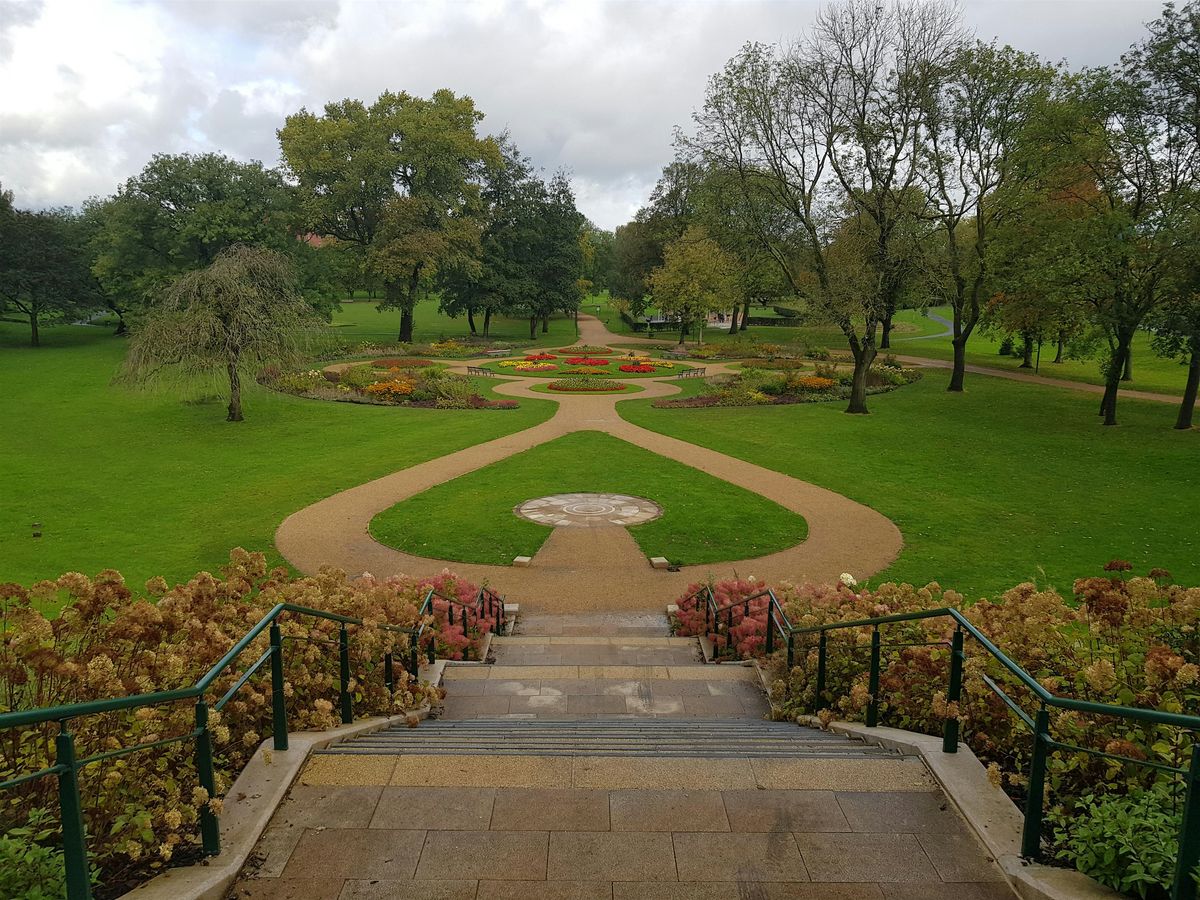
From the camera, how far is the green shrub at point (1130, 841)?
324cm

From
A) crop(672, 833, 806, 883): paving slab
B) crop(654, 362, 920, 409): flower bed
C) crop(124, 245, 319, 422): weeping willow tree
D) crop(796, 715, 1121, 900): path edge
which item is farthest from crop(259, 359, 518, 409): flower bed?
crop(672, 833, 806, 883): paving slab

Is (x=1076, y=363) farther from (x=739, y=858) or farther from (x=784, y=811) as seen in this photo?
(x=739, y=858)

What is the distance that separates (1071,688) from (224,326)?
23.8 metres

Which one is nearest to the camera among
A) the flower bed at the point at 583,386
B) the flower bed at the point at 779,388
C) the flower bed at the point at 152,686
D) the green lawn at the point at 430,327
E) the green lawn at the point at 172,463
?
the flower bed at the point at 152,686

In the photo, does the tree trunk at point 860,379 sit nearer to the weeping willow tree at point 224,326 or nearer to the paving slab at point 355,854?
the weeping willow tree at point 224,326

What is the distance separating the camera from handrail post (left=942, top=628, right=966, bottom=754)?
15.8 ft

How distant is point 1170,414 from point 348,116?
4720 centimetres

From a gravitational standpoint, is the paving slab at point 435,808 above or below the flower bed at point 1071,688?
below

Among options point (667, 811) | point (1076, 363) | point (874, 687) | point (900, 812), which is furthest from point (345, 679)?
point (1076, 363)

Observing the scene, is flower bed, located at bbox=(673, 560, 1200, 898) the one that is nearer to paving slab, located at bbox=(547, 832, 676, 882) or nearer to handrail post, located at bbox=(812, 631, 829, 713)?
handrail post, located at bbox=(812, 631, 829, 713)

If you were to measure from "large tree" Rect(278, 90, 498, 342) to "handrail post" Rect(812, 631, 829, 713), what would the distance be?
43406 millimetres

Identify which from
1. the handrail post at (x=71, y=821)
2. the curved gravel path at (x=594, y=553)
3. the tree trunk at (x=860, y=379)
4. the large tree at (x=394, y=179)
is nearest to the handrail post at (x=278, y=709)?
the handrail post at (x=71, y=821)

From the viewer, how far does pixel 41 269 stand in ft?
155

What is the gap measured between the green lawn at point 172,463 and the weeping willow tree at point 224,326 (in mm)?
1803
